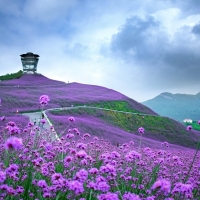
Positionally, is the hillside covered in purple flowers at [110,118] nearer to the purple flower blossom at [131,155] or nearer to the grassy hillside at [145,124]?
the grassy hillside at [145,124]

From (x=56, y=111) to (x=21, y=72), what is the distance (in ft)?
110

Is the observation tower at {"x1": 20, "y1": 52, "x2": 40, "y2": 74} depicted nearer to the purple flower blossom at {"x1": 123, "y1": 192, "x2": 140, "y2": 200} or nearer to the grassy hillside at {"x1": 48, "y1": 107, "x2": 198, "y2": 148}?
the grassy hillside at {"x1": 48, "y1": 107, "x2": 198, "y2": 148}

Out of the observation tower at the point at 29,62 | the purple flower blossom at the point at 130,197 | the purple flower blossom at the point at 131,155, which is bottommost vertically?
the purple flower blossom at the point at 130,197

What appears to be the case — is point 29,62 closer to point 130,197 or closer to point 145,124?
point 145,124

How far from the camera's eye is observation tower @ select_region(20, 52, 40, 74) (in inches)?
2147

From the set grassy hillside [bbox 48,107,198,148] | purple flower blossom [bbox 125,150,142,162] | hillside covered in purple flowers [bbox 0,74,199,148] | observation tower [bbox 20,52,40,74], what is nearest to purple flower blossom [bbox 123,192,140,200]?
purple flower blossom [bbox 125,150,142,162]

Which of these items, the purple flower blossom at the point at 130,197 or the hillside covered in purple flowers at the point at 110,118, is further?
the hillside covered in purple flowers at the point at 110,118

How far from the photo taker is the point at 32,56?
5447 cm

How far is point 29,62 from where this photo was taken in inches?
2219

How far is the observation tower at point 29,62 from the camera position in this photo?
5454 centimetres

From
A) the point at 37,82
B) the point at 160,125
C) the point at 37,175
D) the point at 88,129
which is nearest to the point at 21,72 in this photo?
the point at 37,82

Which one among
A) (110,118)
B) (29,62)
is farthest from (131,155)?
(29,62)

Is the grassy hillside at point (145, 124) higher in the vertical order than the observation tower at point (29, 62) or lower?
lower

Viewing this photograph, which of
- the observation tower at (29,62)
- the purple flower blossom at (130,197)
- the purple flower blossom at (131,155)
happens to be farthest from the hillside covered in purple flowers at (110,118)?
the observation tower at (29,62)
